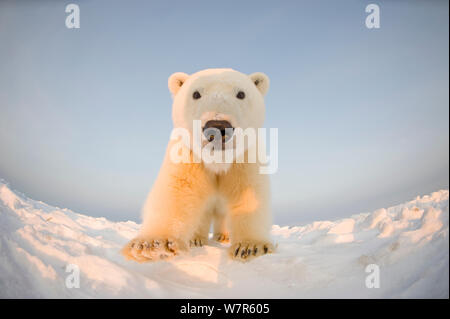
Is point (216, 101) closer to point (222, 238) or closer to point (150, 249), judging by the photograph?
point (150, 249)

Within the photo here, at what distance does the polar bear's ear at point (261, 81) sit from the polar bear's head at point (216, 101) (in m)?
0.21

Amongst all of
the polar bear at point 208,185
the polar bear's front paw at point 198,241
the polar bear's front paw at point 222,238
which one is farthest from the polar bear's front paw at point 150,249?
the polar bear's front paw at point 222,238

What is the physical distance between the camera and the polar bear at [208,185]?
2904 mm

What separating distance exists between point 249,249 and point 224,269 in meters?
0.52

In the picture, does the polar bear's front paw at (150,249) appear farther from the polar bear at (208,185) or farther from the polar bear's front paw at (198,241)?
the polar bear's front paw at (198,241)

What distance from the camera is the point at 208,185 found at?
3566 millimetres

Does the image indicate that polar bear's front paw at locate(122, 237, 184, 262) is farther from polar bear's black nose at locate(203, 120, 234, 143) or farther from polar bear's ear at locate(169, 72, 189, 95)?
polar bear's ear at locate(169, 72, 189, 95)

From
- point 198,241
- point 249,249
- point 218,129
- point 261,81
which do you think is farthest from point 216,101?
point 198,241

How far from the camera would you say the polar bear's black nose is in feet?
9.01

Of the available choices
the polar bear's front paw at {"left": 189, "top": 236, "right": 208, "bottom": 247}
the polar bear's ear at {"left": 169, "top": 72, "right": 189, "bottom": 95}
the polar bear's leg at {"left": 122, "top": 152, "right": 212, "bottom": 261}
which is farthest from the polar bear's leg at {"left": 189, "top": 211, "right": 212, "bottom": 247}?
the polar bear's ear at {"left": 169, "top": 72, "right": 189, "bottom": 95}

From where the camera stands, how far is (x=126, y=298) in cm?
173
